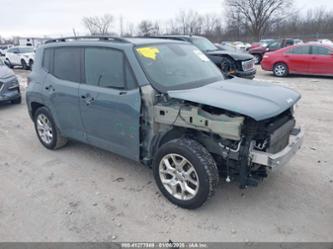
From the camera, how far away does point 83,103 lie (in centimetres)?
403

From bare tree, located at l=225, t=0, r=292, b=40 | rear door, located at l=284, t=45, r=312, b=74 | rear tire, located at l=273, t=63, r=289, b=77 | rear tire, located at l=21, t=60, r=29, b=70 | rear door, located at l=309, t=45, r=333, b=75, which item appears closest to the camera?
rear door, located at l=309, t=45, r=333, b=75

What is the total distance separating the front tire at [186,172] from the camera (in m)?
2.99

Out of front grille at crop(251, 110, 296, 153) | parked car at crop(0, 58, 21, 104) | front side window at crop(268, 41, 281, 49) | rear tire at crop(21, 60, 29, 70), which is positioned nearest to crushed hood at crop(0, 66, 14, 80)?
parked car at crop(0, 58, 21, 104)

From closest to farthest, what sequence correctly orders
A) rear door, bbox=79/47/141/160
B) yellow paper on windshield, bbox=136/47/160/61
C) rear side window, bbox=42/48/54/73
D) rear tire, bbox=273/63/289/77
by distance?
rear door, bbox=79/47/141/160 → yellow paper on windshield, bbox=136/47/160/61 → rear side window, bbox=42/48/54/73 → rear tire, bbox=273/63/289/77

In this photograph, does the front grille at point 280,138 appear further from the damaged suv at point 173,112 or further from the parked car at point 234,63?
the parked car at point 234,63

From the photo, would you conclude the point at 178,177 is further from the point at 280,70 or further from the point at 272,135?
the point at 280,70

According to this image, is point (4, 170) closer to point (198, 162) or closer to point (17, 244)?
point (17, 244)

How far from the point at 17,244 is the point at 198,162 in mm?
1931

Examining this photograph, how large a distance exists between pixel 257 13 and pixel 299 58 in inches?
1904

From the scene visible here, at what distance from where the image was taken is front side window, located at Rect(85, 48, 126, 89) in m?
3.60

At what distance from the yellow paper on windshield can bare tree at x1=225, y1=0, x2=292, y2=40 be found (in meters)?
55.4

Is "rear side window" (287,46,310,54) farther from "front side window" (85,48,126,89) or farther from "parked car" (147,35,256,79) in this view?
"front side window" (85,48,126,89)

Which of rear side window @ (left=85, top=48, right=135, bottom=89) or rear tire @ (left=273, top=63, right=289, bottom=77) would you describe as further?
rear tire @ (left=273, top=63, right=289, bottom=77)

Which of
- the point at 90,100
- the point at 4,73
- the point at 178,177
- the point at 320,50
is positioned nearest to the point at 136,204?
the point at 178,177
